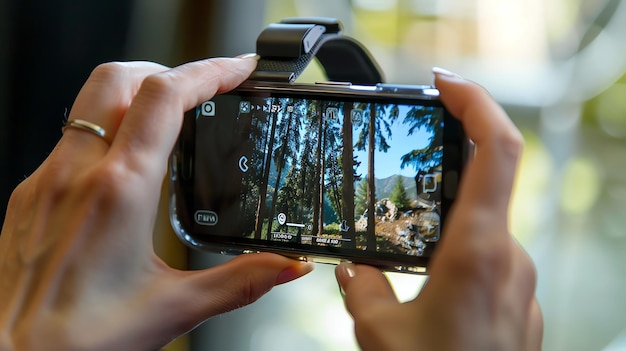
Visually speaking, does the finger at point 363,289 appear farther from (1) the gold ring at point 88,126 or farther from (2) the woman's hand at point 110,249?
(1) the gold ring at point 88,126

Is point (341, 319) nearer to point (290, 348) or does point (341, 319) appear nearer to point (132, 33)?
point (290, 348)

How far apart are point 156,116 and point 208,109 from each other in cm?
9

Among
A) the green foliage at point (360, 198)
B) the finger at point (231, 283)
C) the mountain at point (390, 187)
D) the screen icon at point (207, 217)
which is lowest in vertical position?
the finger at point (231, 283)

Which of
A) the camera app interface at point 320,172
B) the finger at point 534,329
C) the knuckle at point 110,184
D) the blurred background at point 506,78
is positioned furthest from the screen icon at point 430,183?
the blurred background at point 506,78

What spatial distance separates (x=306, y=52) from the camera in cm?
56

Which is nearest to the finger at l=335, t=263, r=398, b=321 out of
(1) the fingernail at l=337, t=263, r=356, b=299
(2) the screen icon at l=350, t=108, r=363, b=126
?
(1) the fingernail at l=337, t=263, r=356, b=299

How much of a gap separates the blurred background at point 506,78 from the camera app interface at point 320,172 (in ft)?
1.04

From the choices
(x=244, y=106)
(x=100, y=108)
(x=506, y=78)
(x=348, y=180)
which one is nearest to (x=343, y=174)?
(x=348, y=180)

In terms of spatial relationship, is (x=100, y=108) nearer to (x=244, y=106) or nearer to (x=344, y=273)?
(x=244, y=106)

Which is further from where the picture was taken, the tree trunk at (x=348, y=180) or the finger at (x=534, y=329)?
the tree trunk at (x=348, y=180)

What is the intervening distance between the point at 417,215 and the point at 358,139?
3.3 inches

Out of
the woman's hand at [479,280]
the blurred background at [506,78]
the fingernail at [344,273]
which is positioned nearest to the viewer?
the woman's hand at [479,280]

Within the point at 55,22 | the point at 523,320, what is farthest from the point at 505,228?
the point at 55,22

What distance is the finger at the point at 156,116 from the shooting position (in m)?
0.46
